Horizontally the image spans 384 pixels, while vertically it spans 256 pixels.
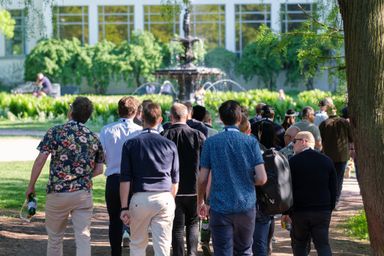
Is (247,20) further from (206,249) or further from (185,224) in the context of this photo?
(185,224)

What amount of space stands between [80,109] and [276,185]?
187 centimetres

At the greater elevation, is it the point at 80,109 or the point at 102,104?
the point at 102,104

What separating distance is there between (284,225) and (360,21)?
2.45 meters

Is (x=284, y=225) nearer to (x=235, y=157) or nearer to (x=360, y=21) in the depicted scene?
(x=235, y=157)

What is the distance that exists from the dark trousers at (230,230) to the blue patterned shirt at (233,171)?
57 mm

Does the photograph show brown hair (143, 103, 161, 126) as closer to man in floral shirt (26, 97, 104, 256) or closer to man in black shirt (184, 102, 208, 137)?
man in floral shirt (26, 97, 104, 256)

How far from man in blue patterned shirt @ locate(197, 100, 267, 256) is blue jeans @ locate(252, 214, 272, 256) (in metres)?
0.82

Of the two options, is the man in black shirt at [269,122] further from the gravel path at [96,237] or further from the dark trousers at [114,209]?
the dark trousers at [114,209]

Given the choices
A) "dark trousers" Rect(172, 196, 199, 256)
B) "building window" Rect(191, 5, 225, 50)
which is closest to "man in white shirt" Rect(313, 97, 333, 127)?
"dark trousers" Rect(172, 196, 199, 256)

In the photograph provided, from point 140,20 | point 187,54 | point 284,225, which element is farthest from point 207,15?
point 284,225

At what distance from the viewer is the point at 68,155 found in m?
7.78

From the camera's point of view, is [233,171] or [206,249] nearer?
[233,171]

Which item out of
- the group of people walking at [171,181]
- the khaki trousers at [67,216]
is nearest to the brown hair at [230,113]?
the group of people walking at [171,181]

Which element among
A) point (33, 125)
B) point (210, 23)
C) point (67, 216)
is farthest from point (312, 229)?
point (210, 23)
